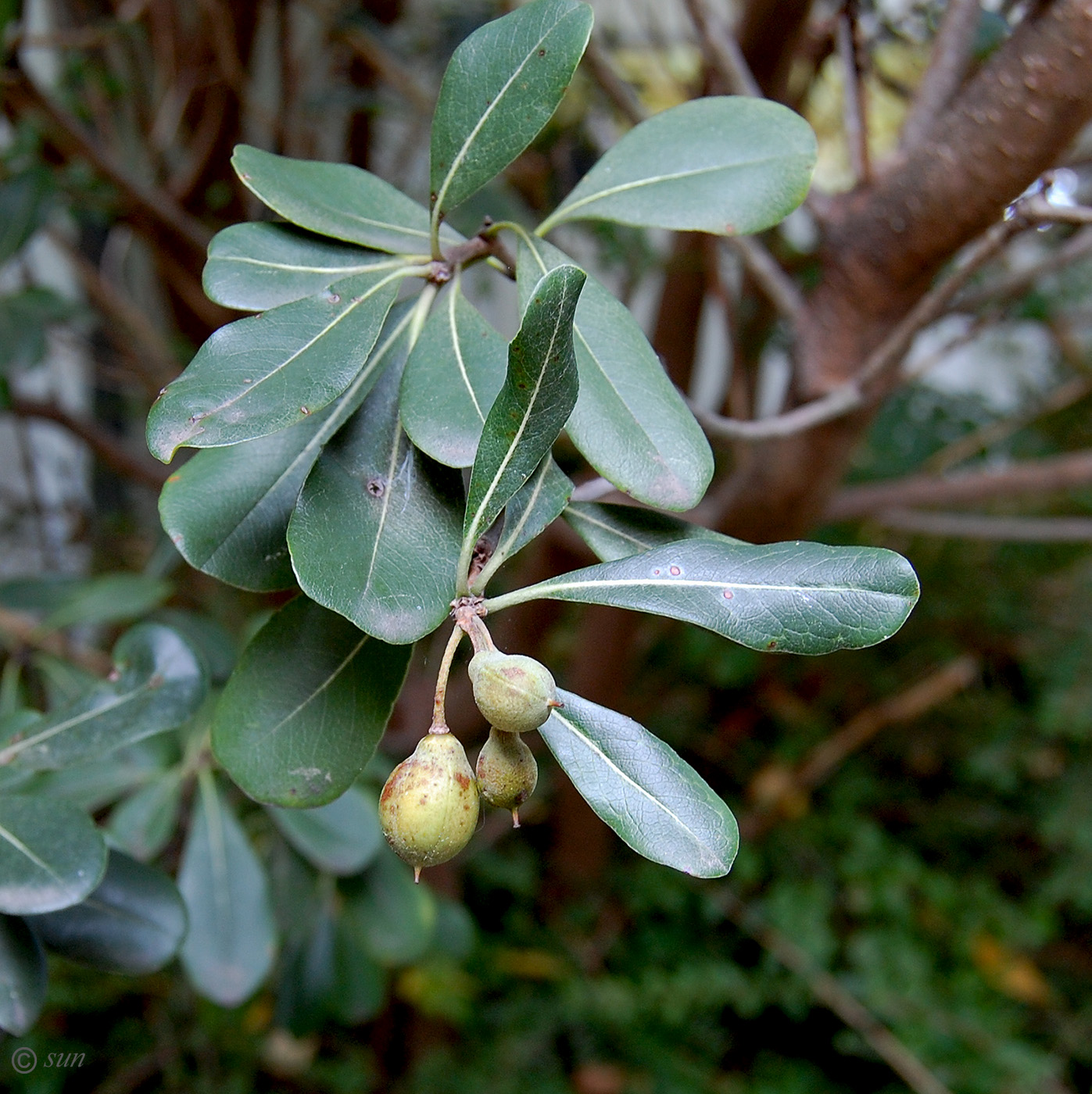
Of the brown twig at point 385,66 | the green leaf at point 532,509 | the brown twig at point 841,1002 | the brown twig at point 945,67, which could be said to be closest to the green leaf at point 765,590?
the green leaf at point 532,509

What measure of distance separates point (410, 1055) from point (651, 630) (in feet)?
3.03

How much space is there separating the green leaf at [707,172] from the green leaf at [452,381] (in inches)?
3.2

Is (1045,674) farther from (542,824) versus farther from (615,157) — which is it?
(615,157)

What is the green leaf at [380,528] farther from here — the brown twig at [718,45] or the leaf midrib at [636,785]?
the brown twig at [718,45]

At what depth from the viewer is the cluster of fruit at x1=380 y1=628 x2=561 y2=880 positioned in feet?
1.09

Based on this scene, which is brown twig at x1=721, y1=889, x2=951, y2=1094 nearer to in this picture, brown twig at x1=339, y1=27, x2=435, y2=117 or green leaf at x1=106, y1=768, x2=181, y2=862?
green leaf at x1=106, y1=768, x2=181, y2=862

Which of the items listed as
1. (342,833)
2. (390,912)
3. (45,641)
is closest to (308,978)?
(390,912)

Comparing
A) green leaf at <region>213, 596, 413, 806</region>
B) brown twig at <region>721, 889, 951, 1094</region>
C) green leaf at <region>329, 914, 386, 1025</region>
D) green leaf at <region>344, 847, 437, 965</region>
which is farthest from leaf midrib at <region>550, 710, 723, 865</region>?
brown twig at <region>721, 889, 951, 1094</region>

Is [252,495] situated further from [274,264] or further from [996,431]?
[996,431]

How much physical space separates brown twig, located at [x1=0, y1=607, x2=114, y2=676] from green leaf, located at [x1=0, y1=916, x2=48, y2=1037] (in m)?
0.51

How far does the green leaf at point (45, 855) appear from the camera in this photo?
0.46 meters

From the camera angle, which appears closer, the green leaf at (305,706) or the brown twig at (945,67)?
the green leaf at (305,706)

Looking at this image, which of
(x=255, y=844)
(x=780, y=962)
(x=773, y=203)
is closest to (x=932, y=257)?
(x=773, y=203)

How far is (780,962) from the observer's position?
5.38ft
